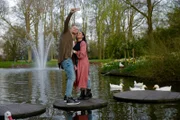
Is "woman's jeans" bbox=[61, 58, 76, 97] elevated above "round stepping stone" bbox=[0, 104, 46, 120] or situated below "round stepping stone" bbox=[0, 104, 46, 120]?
above

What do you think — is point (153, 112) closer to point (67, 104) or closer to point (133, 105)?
point (133, 105)

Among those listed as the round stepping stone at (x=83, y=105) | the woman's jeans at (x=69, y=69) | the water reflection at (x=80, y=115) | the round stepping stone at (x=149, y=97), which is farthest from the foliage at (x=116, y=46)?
the water reflection at (x=80, y=115)

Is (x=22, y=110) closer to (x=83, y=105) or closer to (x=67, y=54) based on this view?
(x=83, y=105)

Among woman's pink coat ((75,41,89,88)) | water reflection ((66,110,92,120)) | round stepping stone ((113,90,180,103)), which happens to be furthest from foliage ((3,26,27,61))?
water reflection ((66,110,92,120))

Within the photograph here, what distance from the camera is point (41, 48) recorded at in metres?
→ 40.2

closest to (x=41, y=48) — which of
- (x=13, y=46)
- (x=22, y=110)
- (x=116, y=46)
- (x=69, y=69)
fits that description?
(x=13, y=46)

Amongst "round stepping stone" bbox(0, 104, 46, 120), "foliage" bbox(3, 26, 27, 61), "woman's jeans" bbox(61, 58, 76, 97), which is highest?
"foliage" bbox(3, 26, 27, 61)

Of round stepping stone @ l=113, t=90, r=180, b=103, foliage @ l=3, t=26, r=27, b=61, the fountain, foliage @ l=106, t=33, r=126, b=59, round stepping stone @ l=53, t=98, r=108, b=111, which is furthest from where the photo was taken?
foliage @ l=3, t=26, r=27, b=61

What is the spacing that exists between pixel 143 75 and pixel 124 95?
802cm

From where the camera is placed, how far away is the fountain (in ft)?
123

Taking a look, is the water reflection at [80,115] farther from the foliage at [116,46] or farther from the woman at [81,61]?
the foliage at [116,46]

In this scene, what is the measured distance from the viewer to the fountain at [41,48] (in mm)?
37500

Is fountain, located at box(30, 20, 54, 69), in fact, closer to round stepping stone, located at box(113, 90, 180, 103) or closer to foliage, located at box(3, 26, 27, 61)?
foliage, located at box(3, 26, 27, 61)

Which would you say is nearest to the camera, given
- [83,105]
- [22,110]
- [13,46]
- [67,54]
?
[22,110]
